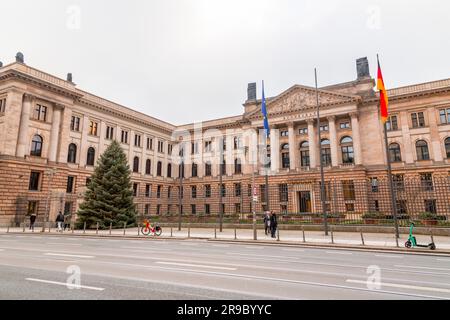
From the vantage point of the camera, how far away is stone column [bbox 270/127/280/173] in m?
47.3

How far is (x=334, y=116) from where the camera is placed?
4403 cm

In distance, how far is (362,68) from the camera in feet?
151

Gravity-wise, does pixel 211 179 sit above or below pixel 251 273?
above

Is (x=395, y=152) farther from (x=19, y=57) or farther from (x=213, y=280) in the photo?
(x=19, y=57)

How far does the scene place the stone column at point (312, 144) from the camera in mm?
44500

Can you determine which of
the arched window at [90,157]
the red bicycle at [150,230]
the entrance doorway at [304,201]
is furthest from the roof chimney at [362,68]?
the arched window at [90,157]

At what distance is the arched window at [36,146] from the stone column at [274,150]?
111ft

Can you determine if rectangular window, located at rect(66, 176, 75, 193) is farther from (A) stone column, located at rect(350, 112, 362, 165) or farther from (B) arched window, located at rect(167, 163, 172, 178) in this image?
(A) stone column, located at rect(350, 112, 362, 165)

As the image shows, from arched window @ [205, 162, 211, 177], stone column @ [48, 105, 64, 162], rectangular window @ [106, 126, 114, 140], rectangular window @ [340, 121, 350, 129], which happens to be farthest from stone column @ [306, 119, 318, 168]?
stone column @ [48, 105, 64, 162]

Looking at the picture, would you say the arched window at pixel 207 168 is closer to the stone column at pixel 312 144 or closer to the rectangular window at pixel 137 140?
the rectangular window at pixel 137 140

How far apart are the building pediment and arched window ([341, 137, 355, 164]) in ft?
20.0
